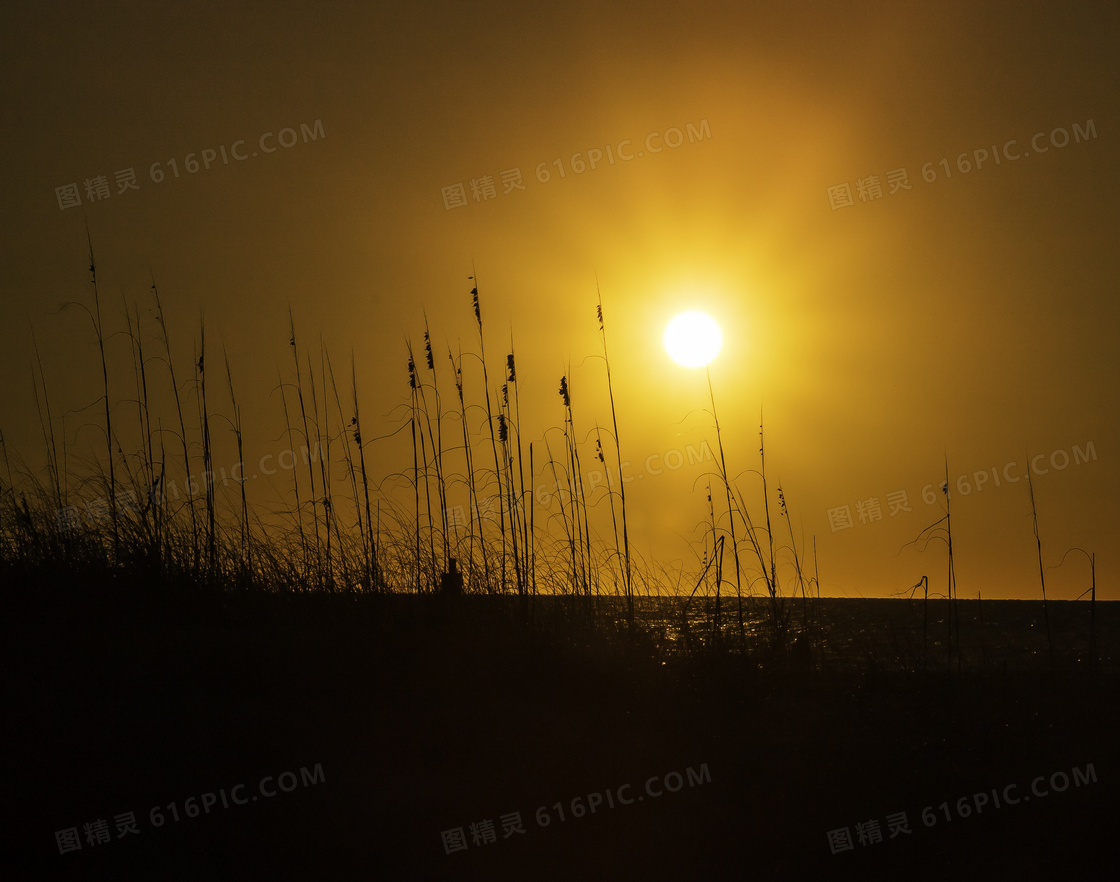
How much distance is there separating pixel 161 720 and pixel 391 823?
94cm

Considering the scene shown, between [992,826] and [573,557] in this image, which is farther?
[573,557]

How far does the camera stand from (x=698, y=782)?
9.25 feet

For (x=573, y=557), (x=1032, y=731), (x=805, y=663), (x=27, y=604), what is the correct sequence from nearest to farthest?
1. (x=1032, y=731)
2. (x=27, y=604)
3. (x=805, y=663)
4. (x=573, y=557)

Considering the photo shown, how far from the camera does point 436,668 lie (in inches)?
133

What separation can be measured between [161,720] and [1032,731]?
332cm

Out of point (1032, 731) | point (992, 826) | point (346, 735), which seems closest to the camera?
point (992, 826)

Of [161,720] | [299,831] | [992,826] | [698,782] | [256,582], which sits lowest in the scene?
[992,826]

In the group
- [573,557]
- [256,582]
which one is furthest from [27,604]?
[573,557]

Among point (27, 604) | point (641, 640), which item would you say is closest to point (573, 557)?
point (641, 640)

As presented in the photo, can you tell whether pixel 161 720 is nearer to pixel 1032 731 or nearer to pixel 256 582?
pixel 256 582

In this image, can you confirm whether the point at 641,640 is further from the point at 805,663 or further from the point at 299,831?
the point at 299,831

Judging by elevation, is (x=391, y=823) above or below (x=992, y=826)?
above

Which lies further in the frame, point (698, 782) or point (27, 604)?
point (27, 604)

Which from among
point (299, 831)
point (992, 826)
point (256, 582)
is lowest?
point (992, 826)
